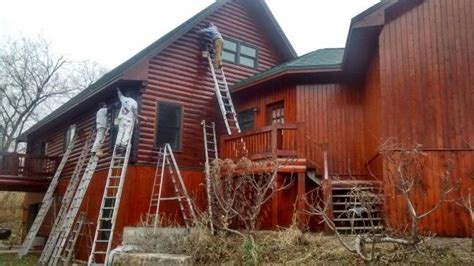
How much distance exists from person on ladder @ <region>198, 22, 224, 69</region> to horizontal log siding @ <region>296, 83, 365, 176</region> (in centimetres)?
337

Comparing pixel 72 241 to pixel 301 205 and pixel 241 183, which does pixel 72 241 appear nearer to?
pixel 241 183

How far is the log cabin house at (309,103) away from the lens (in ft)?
34.0

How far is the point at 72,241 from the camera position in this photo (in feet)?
45.2

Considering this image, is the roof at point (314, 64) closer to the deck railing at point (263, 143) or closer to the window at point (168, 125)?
the deck railing at point (263, 143)

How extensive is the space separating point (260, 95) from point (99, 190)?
585 centimetres

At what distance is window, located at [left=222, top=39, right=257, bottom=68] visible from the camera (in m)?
17.2

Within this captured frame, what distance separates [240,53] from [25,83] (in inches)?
1061

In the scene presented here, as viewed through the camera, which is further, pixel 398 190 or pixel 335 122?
pixel 335 122

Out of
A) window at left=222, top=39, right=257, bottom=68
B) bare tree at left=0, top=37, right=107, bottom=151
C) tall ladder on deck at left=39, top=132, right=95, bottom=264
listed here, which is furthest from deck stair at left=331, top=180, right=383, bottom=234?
bare tree at left=0, top=37, right=107, bottom=151

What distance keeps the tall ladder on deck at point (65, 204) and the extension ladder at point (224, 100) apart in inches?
180

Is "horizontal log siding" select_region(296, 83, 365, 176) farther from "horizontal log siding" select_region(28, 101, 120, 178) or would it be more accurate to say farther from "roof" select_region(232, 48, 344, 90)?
"horizontal log siding" select_region(28, 101, 120, 178)

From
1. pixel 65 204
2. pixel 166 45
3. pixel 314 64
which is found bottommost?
pixel 65 204

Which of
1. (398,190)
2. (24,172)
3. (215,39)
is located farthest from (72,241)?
(398,190)

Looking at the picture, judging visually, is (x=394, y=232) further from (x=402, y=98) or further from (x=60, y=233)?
(x=60, y=233)
